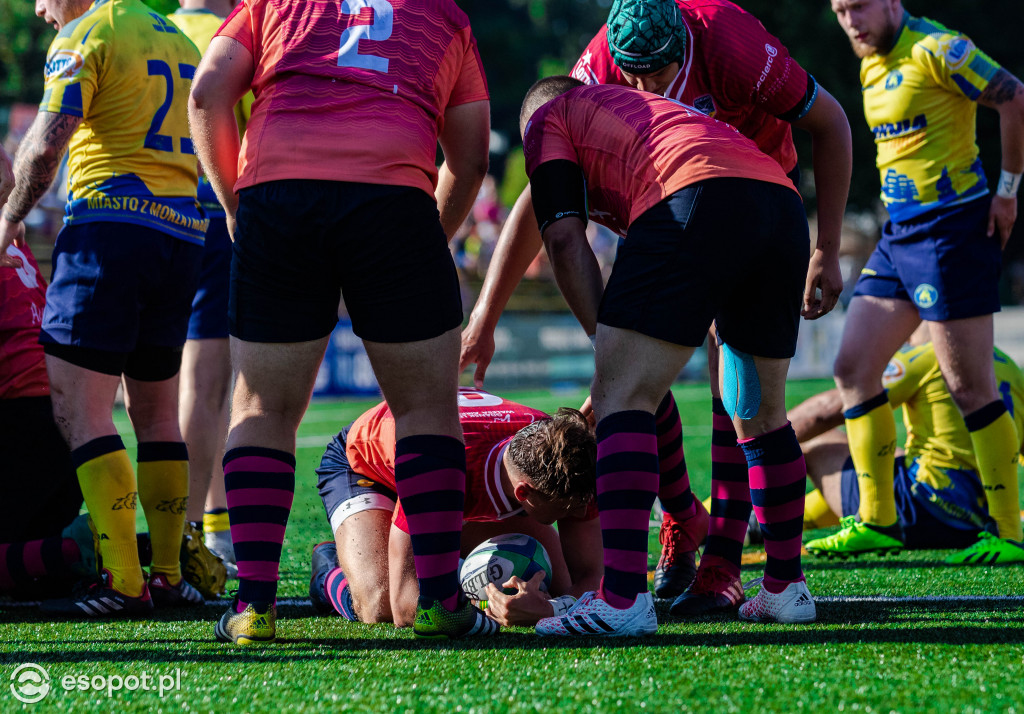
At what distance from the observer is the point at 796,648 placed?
8.77 feet

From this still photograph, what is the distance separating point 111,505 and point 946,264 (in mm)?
3260

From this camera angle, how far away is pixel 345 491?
3.73 meters

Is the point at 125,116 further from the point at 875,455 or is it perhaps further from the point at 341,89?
the point at 875,455

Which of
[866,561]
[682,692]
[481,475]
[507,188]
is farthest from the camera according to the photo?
[507,188]

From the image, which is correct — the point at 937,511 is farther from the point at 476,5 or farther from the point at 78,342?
the point at 476,5

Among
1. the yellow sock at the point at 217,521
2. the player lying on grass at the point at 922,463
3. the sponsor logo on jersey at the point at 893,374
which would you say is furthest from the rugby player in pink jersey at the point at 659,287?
the yellow sock at the point at 217,521

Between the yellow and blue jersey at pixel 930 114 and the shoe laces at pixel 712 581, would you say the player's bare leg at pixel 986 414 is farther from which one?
the shoe laces at pixel 712 581

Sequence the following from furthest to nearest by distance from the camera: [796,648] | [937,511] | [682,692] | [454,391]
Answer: [937,511] → [454,391] → [796,648] → [682,692]

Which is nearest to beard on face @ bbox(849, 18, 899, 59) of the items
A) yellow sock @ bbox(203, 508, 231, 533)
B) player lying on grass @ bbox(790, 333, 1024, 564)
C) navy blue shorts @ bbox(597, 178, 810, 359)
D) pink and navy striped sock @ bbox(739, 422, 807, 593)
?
player lying on grass @ bbox(790, 333, 1024, 564)

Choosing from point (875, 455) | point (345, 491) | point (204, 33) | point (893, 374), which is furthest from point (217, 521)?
point (893, 374)

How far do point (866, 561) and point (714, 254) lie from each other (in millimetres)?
2163

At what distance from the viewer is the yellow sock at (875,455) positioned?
181 inches

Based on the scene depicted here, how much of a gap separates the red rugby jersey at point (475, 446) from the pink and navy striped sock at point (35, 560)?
973 millimetres

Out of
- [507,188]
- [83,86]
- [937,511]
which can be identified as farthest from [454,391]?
[507,188]
